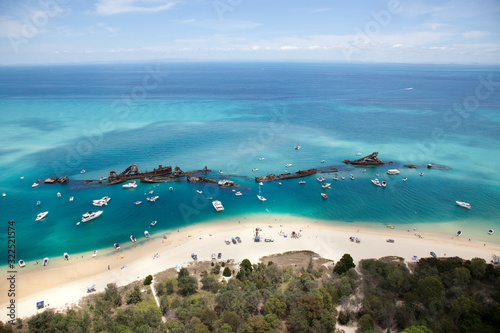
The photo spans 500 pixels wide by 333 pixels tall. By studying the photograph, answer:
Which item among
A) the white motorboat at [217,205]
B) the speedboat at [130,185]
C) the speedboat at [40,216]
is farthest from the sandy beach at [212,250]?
the speedboat at [130,185]

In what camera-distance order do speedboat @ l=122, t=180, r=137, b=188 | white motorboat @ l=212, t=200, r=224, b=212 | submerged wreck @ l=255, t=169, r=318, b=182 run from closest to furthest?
white motorboat @ l=212, t=200, r=224, b=212 → speedboat @ l=122, t=180, r=137, b=188 → submerged wreck @ l=255, t=169, r=318, b=182

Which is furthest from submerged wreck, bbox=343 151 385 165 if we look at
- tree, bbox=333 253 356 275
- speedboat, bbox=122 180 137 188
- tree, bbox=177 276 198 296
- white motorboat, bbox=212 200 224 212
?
tree, bbox=177 276 198 296

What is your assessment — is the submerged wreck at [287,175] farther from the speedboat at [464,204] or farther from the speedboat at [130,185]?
the speedboat at [464,204]

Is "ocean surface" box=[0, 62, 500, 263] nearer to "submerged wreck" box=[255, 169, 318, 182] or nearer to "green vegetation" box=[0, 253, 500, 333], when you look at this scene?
Result: "submerged wreck" box=[255, 169, 318, 182]

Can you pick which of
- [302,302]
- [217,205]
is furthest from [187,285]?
[217,205]

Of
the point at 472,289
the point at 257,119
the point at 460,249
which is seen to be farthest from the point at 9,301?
the point at 257,119

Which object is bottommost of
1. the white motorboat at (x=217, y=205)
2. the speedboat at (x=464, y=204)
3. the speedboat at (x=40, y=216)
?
the speedboat at (x=464, y=204)

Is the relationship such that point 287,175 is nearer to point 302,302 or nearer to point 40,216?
point 302,302
